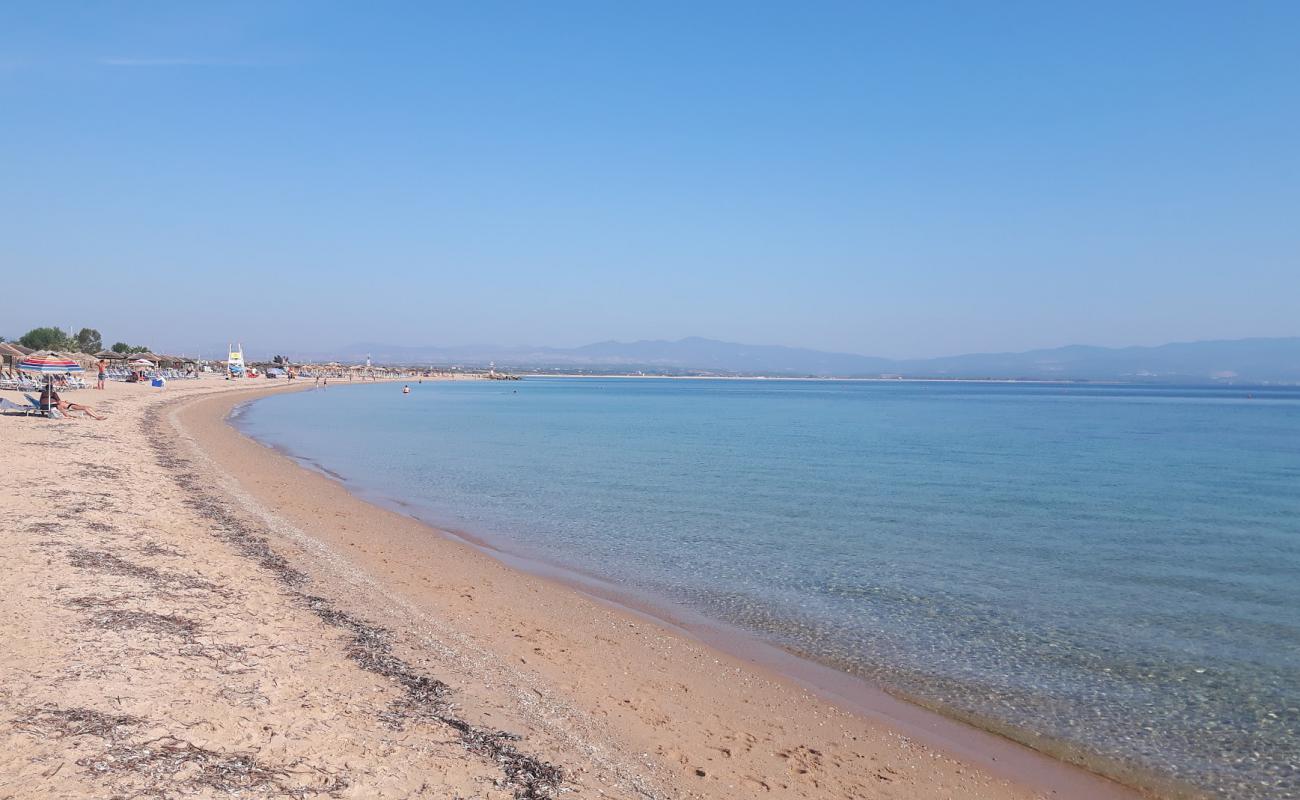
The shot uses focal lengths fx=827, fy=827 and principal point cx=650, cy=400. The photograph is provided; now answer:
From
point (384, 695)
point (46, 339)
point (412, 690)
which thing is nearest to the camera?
point (384, 695)

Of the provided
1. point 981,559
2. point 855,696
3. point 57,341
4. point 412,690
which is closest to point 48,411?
point 412,690

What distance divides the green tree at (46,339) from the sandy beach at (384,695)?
269 ft

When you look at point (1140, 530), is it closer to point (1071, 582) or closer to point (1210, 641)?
point (1071, 582)

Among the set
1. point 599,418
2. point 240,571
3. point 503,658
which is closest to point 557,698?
point 503,658

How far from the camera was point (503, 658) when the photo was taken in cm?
746

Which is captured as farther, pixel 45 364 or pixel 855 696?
pixel 45 364

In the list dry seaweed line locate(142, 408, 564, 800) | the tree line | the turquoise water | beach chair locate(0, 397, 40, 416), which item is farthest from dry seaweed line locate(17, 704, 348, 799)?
the tree line

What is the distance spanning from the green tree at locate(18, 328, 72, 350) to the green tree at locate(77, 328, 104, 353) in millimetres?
3601

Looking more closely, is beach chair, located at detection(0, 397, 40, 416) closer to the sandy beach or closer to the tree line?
the sandy beach

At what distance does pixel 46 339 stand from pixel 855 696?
94.3m

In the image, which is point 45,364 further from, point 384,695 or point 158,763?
point 158,763

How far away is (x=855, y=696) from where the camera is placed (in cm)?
A: 753

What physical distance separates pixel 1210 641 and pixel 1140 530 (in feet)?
Result: 24.3

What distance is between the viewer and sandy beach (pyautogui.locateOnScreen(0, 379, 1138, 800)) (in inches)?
187
